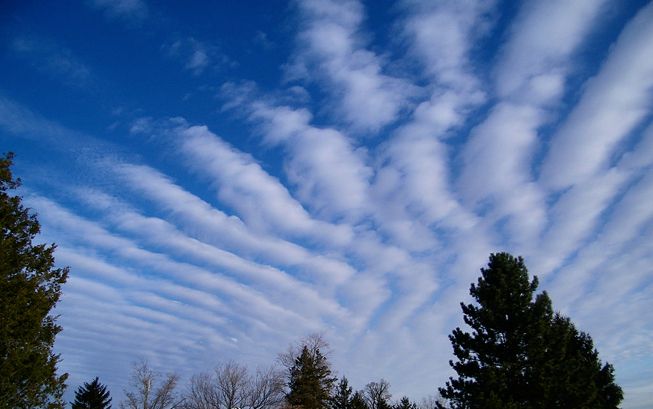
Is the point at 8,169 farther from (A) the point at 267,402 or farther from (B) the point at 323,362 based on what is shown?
(A) the point at 267,402

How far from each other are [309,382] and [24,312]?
31.4 metres

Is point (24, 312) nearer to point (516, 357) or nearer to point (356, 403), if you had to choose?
point (516, 357)

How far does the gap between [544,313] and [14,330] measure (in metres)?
22.3

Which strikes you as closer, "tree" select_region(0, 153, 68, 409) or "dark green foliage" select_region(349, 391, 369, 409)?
"tree" select_region(0, 153, 68, 409)

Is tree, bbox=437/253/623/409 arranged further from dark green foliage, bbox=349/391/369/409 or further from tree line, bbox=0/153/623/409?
dark green foliage, bbox=349/391/369/409

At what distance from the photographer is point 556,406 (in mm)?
17484

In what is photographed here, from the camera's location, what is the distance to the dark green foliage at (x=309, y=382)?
40.5 meters

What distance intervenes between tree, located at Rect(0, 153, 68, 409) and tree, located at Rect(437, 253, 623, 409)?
17190 millimetres

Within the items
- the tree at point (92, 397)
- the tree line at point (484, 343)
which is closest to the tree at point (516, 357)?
the tree line at point (484, 343)

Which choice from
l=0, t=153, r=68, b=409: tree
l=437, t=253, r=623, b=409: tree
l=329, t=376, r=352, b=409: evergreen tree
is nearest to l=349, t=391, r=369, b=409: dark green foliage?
l=329, t=376, r=352, b=409: evergreen tree

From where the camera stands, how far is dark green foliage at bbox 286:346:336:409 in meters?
40.5

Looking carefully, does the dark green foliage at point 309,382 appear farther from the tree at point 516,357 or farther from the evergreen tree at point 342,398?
the tree at point 516,357

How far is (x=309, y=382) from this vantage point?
41500mm

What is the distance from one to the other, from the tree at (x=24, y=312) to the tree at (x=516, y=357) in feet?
56.4
